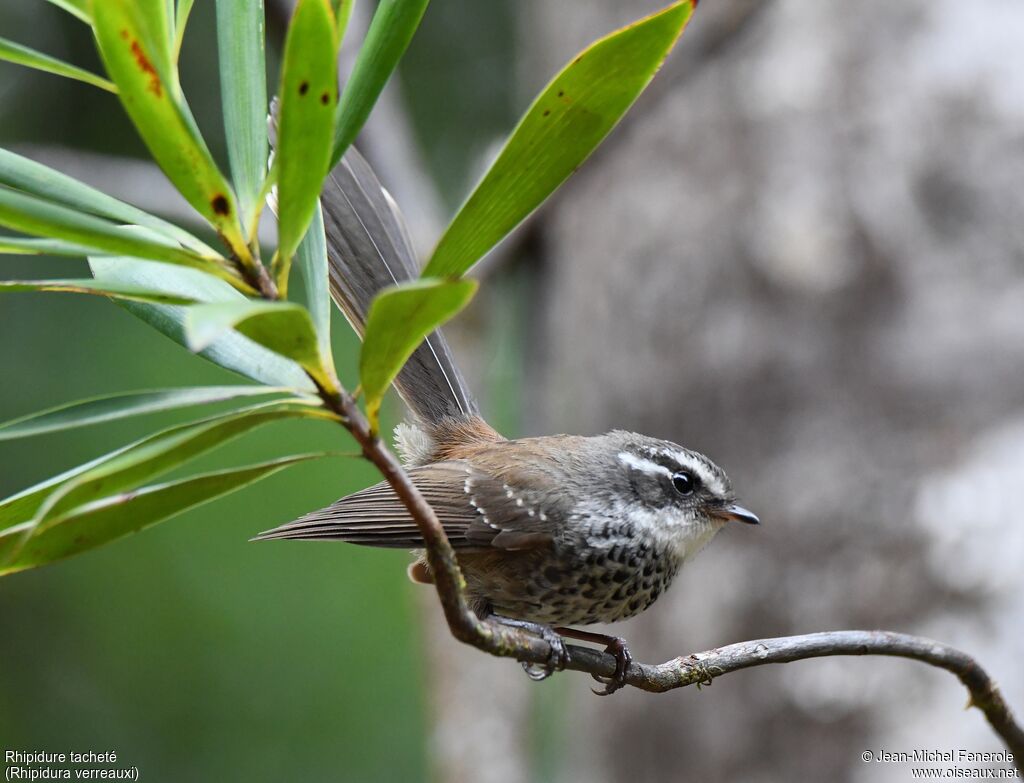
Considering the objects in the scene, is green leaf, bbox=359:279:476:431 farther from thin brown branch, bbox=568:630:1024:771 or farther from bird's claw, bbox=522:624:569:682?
thin brown branch, bbox=568:630:1024:771

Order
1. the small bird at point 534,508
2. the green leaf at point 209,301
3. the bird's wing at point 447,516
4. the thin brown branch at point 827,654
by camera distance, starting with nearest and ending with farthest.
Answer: the green leaf at point 209,301, the thin brown branch at point 827,654, the bird's wing at point 447,516, the small bird at point 534,508

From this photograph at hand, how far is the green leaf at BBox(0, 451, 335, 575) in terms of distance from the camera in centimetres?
142

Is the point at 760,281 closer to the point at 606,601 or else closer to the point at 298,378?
the point at 606,601

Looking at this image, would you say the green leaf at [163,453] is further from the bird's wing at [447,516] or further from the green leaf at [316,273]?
the bird's wing at [447,516]

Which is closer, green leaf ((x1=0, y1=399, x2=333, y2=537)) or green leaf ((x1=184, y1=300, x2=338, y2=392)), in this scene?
green leaf ((x1=184, y1=300, x2=338, y2=392))

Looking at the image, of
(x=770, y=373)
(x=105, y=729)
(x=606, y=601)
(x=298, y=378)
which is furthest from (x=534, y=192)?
(x=105, y=729)

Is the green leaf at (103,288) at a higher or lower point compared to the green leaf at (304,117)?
lower

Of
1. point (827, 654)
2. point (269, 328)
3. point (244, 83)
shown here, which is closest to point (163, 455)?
point (269, 328)

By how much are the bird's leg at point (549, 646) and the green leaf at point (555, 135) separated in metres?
0.86

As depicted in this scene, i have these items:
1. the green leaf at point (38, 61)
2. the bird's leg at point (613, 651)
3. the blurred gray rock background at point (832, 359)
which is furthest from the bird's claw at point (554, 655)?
the blurred gray rock background at point (832, 359)

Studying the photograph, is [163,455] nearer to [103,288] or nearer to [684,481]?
[103,288]

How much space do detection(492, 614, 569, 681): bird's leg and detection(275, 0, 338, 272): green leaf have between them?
0.96 meters

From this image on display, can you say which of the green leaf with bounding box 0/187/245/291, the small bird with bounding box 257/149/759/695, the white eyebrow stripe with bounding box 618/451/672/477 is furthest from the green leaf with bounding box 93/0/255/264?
the white eyebrow stripe with bounding box 618/451/672/477

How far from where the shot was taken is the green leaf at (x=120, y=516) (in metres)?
1.42
